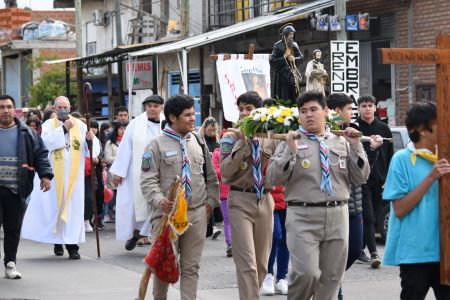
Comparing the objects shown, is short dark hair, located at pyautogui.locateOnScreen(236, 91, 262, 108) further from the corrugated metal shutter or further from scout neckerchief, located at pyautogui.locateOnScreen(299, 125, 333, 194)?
the corrugated metal shutter

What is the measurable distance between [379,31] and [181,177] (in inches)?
598

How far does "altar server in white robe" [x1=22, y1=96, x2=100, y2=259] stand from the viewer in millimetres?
13508

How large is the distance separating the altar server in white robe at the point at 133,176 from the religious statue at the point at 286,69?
1631 millimetres

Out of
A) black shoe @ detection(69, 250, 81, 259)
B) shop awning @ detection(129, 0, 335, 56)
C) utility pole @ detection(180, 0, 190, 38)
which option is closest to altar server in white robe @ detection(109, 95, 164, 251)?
black shoe @ detection(69, 250, 81, 259)

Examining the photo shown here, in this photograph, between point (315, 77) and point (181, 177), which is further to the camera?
point (315, 77)

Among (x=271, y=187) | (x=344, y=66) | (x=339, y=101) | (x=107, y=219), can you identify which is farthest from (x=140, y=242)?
(x=271, y=187)

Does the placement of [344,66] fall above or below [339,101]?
above

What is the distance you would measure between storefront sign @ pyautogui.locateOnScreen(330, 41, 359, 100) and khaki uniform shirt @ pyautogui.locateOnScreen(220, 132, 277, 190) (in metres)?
9.20

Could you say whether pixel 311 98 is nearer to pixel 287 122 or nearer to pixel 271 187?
pixel 287 122

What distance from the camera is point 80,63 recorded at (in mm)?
31641

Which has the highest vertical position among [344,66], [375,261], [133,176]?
[344,66]

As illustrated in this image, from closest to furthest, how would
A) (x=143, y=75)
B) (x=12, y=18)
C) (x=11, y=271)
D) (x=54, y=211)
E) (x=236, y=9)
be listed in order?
(x=11, y=271) → (x=54, y=211) → (x=236, y=9) → (x=143, y=75) → (x=12, y=18)

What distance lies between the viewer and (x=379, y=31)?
23219 millimetres

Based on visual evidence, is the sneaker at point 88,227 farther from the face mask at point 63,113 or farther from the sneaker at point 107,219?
the face mask at point 63,113
